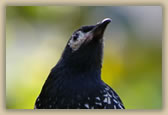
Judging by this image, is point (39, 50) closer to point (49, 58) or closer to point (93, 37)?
point (49, 58)

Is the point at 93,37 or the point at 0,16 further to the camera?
the point at 0,16

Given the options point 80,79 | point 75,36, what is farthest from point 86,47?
point 80,79

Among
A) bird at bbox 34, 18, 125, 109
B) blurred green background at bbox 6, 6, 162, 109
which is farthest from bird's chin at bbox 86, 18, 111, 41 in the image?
blurred green background at bbox 6, 6, 162, 109

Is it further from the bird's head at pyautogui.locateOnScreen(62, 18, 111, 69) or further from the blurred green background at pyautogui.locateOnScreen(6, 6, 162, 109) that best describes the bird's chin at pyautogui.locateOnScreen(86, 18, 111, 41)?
the blurred green background at pyautogui.locateOnScreen(6, 6, 162, 109)

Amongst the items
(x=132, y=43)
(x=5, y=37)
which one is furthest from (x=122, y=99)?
(x=5, y=37)

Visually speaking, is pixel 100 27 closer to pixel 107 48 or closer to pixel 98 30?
pixel 98 30

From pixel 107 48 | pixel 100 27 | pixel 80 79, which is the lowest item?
pixel 80 79

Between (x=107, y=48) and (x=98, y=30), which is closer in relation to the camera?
(x=98, y=30)

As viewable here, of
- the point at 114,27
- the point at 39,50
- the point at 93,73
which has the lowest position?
the point at 93,73
